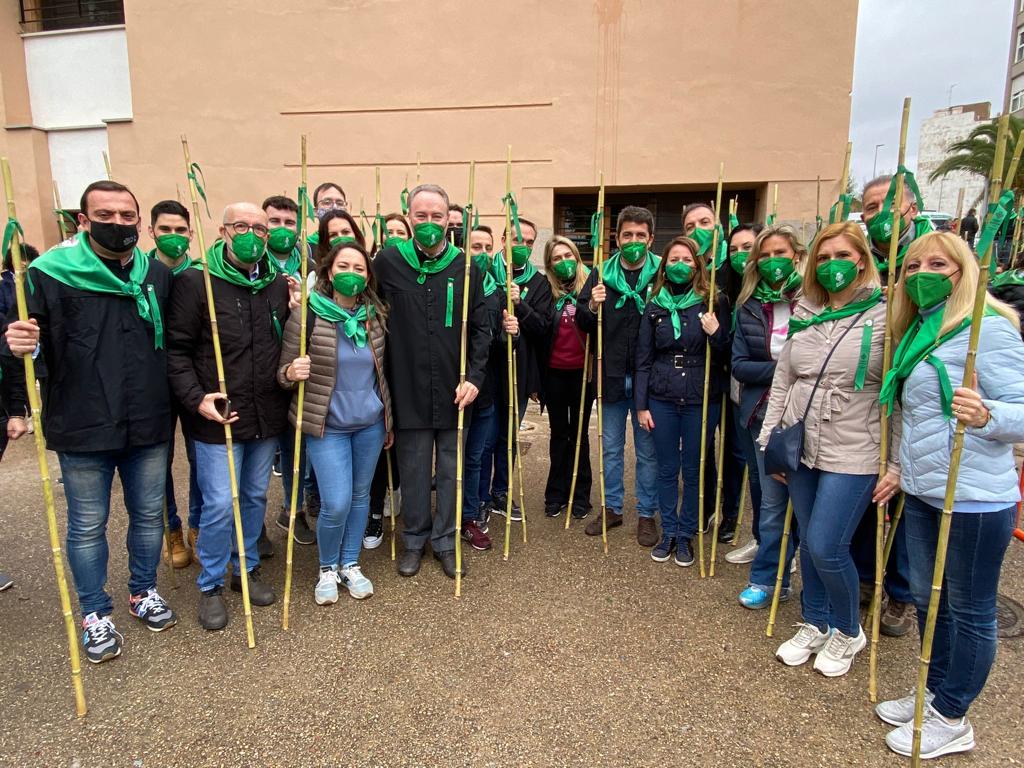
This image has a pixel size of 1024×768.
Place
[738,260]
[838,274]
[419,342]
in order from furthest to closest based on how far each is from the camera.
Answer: [738,260] → [419,342] → [838,274]

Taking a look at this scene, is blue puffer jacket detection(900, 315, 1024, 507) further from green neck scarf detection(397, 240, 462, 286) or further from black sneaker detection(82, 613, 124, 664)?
black sneaker detection(82, 613, 124, 664)

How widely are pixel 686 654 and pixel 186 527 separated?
3621 mm

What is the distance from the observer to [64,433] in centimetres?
270

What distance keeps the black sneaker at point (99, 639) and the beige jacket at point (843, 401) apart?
11.0ft

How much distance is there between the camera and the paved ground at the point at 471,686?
238cm

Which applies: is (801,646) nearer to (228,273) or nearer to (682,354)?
(682,354)

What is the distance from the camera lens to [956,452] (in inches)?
81.0

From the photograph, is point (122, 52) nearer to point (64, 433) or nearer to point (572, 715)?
point (64, 433)

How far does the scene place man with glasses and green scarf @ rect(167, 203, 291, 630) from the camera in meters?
2.99

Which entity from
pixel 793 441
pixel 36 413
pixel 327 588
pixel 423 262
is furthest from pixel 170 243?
pixel 793 441

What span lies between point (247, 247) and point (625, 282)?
2.33 metres

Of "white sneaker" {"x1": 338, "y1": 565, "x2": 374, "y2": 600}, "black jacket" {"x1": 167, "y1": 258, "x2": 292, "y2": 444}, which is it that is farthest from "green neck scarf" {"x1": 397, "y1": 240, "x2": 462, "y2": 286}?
"white sneaker" {"x1": 338, "y1": 565, "x2": 374, "y2": 600}

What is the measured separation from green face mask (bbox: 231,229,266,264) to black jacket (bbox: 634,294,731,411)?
2273mm

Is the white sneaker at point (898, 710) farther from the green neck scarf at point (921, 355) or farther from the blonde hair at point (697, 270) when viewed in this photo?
the blonde hair at point (697, 270)
